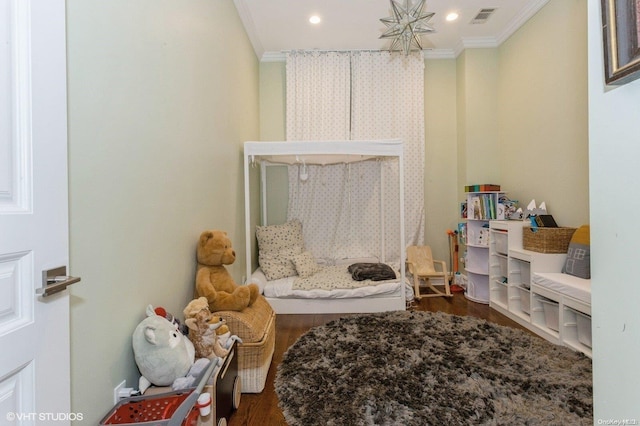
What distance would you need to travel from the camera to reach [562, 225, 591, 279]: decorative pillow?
7.61ft

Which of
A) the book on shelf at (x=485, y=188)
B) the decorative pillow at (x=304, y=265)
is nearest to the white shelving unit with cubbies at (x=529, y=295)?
the book on shelf at (x=485, y=188)

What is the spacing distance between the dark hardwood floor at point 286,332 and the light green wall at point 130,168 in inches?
24.0

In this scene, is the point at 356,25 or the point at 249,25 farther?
the point at 356,25

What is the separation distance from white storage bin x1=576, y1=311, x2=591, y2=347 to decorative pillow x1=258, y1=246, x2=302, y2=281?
243cm

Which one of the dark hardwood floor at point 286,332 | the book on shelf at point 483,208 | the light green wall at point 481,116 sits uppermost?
the light green wall at point 481,116

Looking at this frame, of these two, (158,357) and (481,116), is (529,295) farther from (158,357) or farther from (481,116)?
(158,357)

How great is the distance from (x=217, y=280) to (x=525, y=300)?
270 cm

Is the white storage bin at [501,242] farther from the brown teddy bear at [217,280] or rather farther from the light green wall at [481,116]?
the brown teddy bear at [217,280]

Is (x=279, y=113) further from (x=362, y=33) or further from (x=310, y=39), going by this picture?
(x=362, y=33)

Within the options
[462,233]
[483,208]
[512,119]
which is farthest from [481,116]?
[462,233]

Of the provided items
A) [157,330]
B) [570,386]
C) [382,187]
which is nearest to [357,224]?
[382,187]

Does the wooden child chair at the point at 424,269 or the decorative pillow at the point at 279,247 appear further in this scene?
the wooden child chair at the point at 424,269

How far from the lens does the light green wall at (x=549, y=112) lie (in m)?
2.56

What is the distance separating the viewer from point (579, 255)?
2.36m
